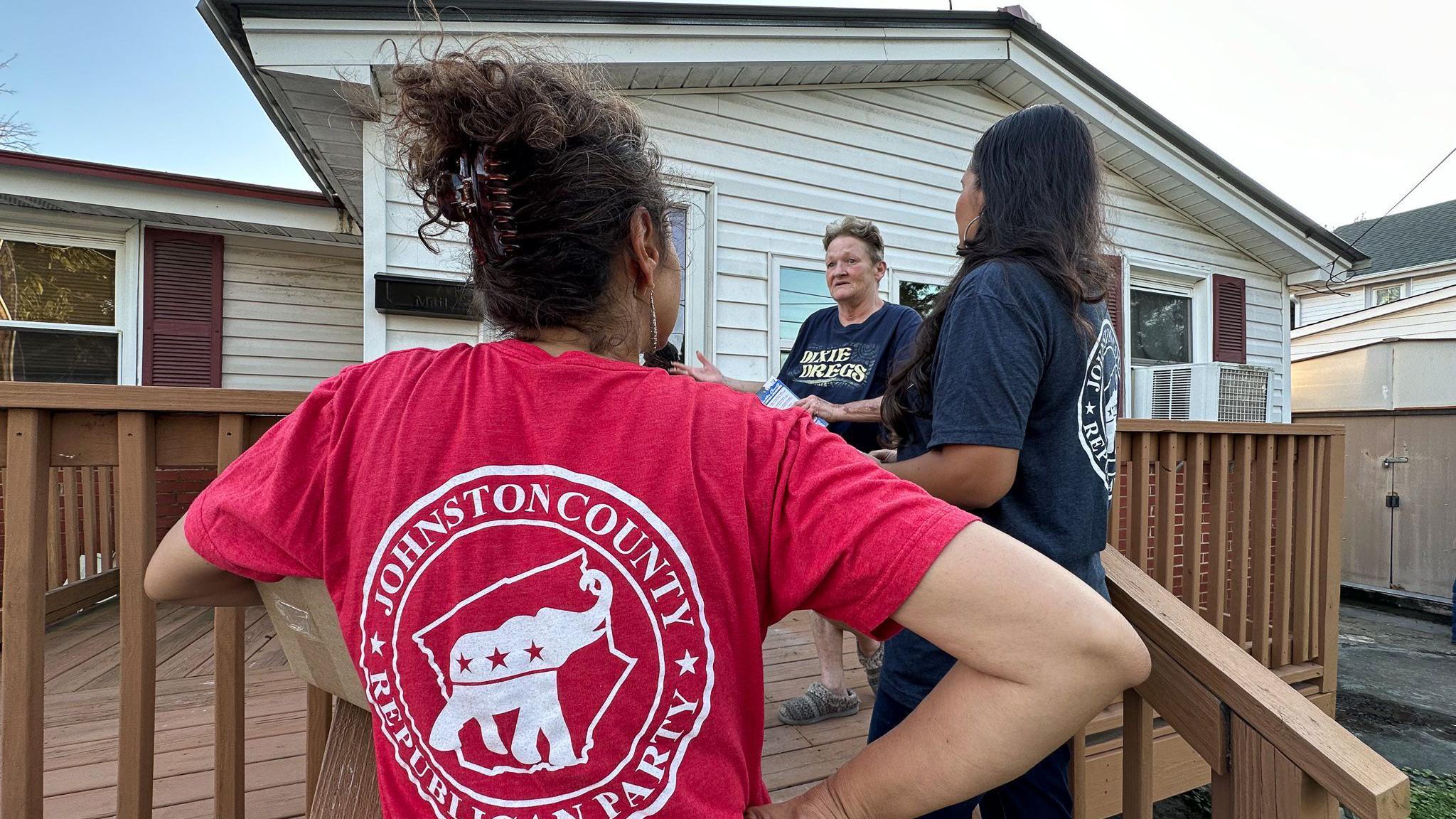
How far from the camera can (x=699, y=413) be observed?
2.24 feet

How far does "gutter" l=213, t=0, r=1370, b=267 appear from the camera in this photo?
3.19 meters

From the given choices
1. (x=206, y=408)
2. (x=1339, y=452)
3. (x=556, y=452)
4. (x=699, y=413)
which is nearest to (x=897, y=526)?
(x=699, y=413)

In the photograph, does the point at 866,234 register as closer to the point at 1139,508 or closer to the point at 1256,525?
the point at 1139,508

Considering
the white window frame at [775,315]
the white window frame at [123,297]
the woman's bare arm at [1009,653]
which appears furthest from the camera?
the white window frame at [123,297]

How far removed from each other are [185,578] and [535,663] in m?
0.55

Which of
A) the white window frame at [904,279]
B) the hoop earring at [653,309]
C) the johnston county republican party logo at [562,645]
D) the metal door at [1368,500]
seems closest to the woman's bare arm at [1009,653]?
the johnston county republican party logo at [562,645]

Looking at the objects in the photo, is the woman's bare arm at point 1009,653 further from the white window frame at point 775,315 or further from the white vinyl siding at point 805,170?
the white window frame at point 775,315

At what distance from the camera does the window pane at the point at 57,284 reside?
16.3 ft

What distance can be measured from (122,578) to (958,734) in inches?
62.7

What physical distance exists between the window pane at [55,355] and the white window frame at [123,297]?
57 mm

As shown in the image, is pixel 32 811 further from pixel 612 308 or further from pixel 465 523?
pixel 612 308

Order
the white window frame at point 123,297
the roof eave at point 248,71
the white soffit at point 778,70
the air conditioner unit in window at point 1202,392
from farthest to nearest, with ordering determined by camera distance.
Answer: the air conditioner unit in window at point 1202,392
the white window frame at point 123,297
the white soffit at point 778,70
the roof eave at point 248,71

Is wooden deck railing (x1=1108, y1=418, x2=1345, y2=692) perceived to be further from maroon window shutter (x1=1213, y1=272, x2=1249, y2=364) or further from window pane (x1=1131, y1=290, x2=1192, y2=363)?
maroon window shutter (x1=1213, y1=272, x2=1249, y2=364)

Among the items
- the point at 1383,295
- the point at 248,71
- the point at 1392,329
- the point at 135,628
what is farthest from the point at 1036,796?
the point at 1383,295
